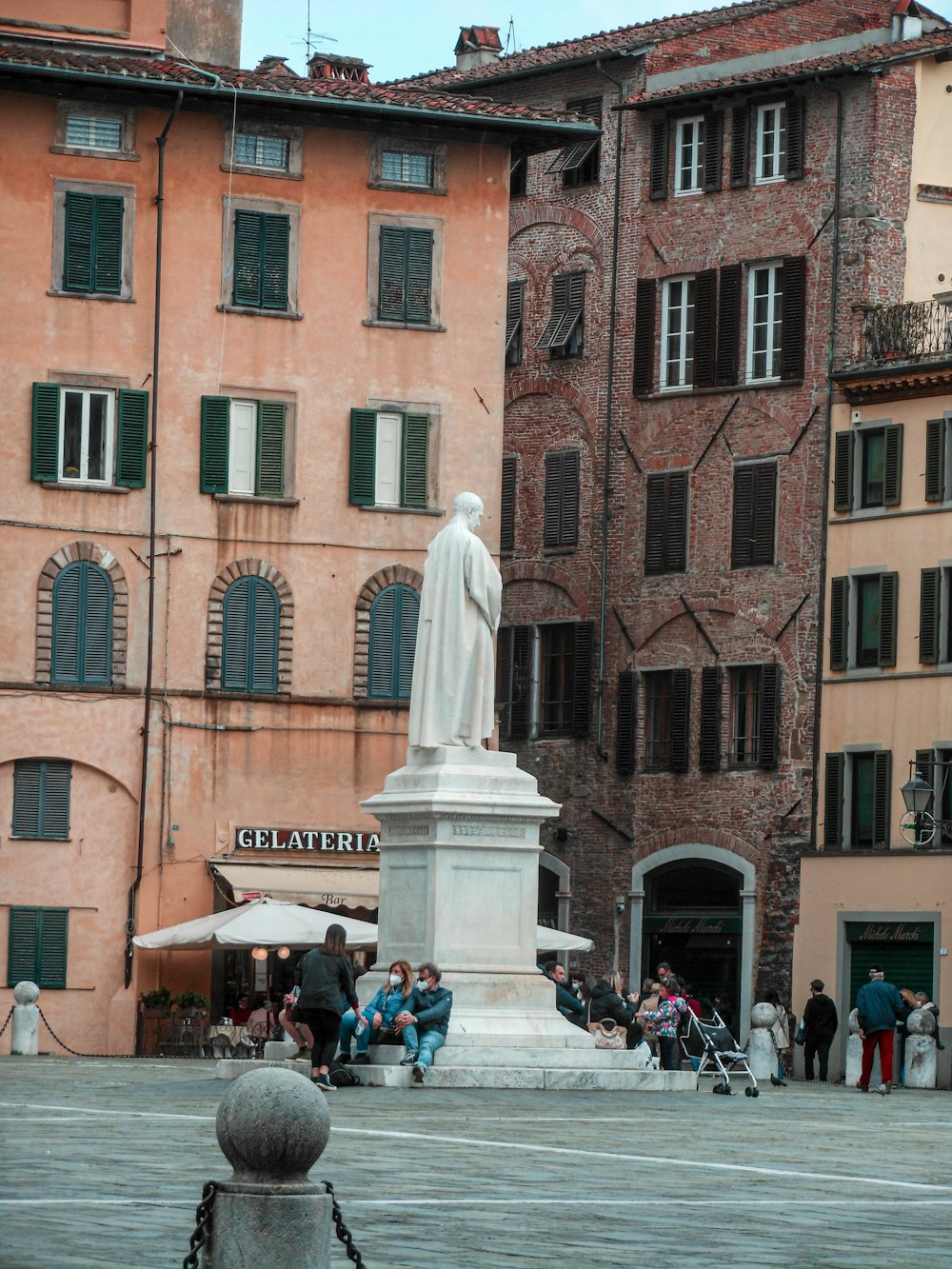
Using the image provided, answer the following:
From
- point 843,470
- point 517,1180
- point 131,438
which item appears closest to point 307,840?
point 131,438

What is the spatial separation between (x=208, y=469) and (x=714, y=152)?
45.0 feet

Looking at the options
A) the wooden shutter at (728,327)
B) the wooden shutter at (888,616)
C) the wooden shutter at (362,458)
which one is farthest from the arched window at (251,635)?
the wooden shutter at (728,327)

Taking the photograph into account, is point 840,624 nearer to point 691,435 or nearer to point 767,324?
point 691,435

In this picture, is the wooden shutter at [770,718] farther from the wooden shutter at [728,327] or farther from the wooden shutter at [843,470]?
the wooden shutter at [728,327]

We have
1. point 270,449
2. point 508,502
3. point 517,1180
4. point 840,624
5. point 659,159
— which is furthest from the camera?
point 508,502

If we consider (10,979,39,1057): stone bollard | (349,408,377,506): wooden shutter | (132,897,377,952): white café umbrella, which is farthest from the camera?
(349,408,377,506): wooden shutter

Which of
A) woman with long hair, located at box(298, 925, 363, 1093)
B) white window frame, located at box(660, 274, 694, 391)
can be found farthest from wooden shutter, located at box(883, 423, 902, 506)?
woman with long hair, located at box(298, 925, 363, 1093)

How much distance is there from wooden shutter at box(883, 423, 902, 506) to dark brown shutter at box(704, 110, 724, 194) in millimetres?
6345

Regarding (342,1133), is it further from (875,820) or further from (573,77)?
(573,77)

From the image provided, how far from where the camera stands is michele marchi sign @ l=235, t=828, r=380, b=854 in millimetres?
43375

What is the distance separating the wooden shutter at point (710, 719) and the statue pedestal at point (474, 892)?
24478 millimetres

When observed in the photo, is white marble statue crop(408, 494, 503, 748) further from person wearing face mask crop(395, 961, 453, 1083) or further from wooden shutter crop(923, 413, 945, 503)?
wooden shutter crop(923, 413, 945, 503)

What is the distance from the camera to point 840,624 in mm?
49875

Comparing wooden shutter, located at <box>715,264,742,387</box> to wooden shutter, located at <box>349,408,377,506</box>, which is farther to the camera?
wooden shutter, located at <box>715,264,742,387</box>
